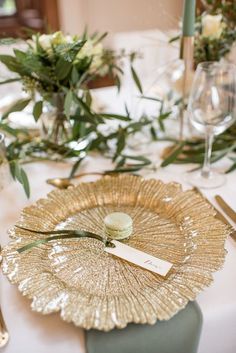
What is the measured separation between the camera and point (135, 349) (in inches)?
20.1

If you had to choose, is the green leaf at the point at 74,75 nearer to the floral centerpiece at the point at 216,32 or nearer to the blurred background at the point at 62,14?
the floral centerpiece at the point at 216,32

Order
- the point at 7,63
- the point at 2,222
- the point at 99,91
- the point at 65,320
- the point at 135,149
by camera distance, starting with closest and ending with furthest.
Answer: the point at 65,320
the point at 2,222
the point at 7,63
the point at 135,149
the point at 99,91

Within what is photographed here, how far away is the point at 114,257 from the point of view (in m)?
0.62

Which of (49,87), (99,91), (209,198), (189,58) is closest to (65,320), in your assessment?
(209,198)

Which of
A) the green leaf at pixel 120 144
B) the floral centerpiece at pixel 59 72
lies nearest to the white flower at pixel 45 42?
the floral centerpiece at pixel 59 72

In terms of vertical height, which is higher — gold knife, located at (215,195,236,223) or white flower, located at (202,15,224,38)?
white flower, located at (202,15,224,38)

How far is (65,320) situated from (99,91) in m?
1.10

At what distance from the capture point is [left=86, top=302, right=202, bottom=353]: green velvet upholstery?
50 cm

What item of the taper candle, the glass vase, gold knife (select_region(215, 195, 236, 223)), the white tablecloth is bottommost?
the white tablecloth

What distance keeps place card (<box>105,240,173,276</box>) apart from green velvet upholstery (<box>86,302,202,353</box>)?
0.23 feet

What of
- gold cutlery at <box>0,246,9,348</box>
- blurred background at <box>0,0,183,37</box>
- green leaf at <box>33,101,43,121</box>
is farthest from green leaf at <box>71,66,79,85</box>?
blurred background at <box>0,0,183,37</box>

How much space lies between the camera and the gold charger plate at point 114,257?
51cm

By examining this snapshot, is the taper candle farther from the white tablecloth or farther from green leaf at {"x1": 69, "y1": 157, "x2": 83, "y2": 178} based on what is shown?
the white tablecloth

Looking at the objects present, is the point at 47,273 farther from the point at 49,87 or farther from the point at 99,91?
the point at 99,91
